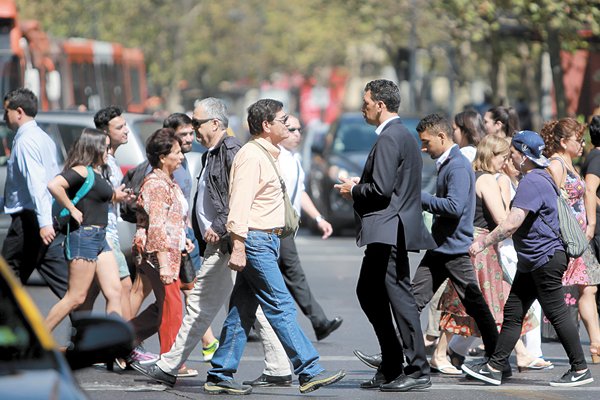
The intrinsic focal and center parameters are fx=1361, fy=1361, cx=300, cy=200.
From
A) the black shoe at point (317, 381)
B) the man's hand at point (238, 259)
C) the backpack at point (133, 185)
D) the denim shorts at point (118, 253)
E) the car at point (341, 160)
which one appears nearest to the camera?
the man's hand at point (238, 259)

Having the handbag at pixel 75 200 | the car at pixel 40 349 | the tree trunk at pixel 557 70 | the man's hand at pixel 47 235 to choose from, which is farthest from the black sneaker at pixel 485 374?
the tree trunk at pixel 557 70

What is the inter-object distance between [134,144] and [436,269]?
5601mm

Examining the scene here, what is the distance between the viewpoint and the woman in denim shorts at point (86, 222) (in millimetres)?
8672

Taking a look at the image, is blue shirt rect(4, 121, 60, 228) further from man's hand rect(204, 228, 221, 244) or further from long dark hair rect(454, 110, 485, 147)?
long dark hair rect(454, 110, 485, 147)

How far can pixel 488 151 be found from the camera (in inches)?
358

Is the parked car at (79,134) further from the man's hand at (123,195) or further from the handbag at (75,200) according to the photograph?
the handbag at (75,200)

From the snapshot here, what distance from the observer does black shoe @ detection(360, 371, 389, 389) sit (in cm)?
834

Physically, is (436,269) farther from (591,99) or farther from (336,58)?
(336,58)

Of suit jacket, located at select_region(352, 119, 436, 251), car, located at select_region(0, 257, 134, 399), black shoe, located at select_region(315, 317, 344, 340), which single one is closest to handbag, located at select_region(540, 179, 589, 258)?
suit jacket, located at select_region(352, 119, 436, 251)

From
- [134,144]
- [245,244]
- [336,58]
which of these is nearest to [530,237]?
[245,244]

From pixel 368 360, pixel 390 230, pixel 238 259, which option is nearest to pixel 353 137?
pixel 368 360

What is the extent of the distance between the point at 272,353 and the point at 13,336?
446 centimetres

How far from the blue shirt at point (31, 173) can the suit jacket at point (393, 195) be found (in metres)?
2.45

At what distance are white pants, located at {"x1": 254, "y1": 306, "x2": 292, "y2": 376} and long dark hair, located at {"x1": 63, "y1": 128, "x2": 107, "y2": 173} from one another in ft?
4.91
